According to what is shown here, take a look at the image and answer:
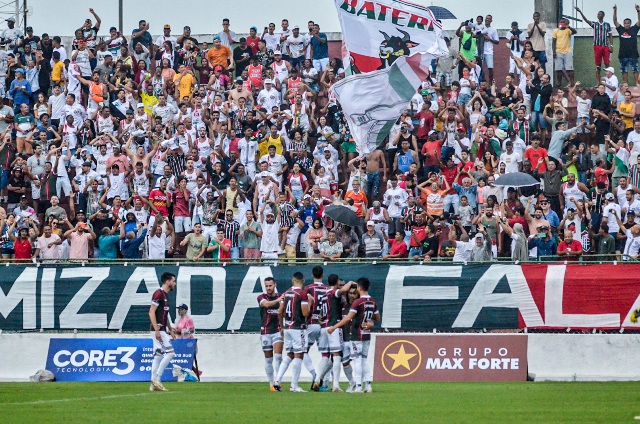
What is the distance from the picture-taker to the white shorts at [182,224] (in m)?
29.6

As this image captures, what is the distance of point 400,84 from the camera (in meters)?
25.7

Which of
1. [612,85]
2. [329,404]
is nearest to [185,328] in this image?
[329,404]

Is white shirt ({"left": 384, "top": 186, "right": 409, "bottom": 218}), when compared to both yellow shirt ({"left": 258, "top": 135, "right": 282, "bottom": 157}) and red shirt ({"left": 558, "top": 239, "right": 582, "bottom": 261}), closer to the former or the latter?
yellow shirt ({"left": 258, "top": 135, "right": 282, "bottom": 157})

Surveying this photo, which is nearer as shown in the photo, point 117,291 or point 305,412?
point 305,412

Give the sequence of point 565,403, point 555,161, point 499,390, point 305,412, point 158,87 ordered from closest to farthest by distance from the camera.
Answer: point 305,412, point 565,403, point 499,390, point 555,161, point 158,87

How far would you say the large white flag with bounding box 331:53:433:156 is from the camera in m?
25.4

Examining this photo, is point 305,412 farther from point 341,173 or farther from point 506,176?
point 341,173

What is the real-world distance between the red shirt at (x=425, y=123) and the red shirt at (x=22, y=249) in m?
10.1

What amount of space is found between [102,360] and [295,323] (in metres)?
5.75

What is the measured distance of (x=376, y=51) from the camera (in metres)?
26.6

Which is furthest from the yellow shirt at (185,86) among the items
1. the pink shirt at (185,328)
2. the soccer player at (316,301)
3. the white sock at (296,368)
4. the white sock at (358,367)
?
the white sock at (358,367)

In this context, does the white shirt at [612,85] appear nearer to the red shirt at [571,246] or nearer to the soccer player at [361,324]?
the red shirt at [571,246]

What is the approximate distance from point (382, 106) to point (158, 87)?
10279mm

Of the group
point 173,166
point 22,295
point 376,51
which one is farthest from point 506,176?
point 22,295
